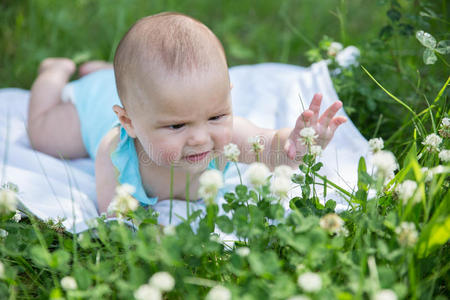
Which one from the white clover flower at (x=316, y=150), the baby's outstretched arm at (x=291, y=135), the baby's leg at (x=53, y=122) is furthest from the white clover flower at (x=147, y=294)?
the baby's leg at (x=53, y=122)

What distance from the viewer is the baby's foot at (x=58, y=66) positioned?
9.36ft

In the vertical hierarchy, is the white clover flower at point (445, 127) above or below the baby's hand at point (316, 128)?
above

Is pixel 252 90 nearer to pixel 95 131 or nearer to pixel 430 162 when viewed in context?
pixel 95 131

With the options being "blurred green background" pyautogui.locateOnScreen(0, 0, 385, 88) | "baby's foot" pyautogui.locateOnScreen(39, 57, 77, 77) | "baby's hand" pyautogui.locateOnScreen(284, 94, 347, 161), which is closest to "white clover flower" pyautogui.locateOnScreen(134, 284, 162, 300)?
"baby's hand" pyautogui.locateOnScreen(284, 94, 347, 161)

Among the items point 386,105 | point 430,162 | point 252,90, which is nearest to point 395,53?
point 386,105

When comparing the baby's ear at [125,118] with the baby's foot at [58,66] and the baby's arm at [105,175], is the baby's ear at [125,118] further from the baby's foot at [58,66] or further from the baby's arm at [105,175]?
A: the baby's foot at [58,66]

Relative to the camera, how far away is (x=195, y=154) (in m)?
1.74

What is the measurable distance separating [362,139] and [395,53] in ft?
1.93

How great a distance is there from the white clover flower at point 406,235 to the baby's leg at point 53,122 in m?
1.79

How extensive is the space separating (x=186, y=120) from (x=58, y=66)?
61.8 inches

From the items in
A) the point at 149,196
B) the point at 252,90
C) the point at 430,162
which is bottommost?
the point at 149,196

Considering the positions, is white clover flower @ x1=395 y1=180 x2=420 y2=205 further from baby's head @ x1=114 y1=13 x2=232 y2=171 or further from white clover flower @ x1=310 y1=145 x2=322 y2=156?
baby's head @ x1=114 y1=13 x2=232 y2=171

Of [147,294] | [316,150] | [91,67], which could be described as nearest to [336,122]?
[316,150]

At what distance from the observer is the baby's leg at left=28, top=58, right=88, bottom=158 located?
254 cm
